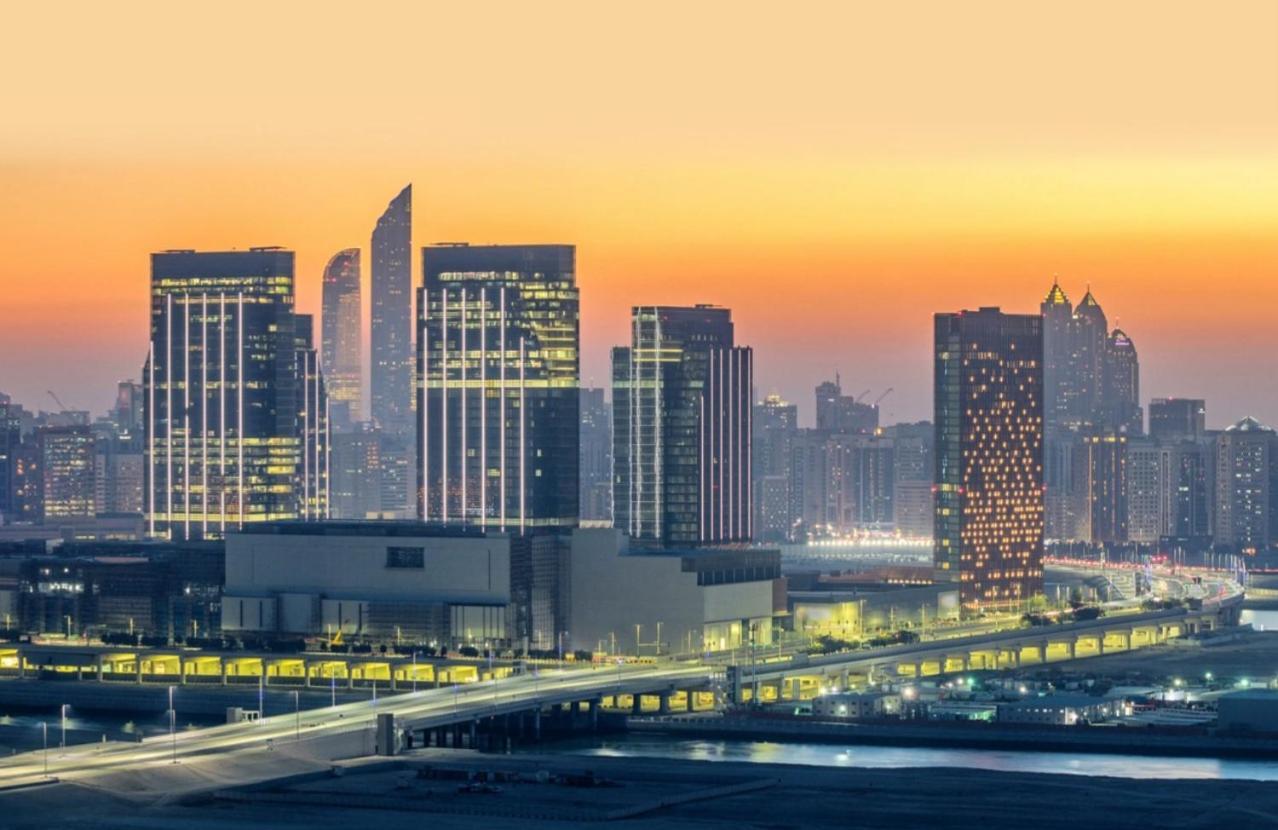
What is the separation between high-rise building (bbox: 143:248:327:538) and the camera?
625ft

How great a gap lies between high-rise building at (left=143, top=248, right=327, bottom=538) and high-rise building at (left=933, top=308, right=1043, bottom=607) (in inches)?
1628

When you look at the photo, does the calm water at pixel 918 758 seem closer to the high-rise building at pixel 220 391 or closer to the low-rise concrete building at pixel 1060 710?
the low-rise concrete building at pixel 1060 710

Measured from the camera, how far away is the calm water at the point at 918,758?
95312mm

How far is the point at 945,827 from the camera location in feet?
254

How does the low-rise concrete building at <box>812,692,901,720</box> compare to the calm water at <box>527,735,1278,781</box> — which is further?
the low-rise concrete building at <box>812,692,901,720</box>

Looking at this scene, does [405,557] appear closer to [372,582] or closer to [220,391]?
[372,582]

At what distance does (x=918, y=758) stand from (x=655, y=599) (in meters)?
30.4

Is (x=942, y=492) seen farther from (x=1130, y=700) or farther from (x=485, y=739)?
(x=485, y=739)

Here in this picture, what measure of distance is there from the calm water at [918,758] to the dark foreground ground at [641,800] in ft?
21.4

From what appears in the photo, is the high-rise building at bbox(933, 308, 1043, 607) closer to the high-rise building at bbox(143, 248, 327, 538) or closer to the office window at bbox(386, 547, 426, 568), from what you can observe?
the high-rise building at bbox(143, 248, 327, 538)

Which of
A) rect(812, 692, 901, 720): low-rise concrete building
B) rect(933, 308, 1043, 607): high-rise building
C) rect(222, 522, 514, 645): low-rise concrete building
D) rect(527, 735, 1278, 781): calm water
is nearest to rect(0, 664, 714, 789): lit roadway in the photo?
rect(527, 735, 1278, 781): calm water

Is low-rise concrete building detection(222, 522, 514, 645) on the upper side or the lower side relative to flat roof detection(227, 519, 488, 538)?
lower

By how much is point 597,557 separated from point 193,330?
2589 inches

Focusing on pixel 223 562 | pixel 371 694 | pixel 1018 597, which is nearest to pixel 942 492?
pixel 1018 597
